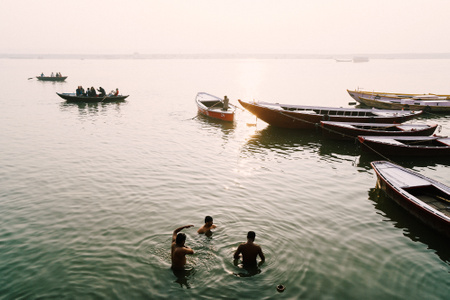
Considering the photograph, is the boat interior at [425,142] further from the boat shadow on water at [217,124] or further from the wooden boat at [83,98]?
the wooden boat at [83,98]

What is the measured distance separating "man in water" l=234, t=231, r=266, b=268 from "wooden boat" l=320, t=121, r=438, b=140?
63.2ft

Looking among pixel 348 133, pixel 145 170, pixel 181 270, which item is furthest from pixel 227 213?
pixel 348 133

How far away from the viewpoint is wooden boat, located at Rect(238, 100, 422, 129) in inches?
1148

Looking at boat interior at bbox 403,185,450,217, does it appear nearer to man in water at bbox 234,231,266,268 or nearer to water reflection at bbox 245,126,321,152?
man in water at bbox 234,231,266,268

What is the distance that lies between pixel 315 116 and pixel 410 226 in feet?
57.5

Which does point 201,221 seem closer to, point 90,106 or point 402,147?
point 402,147

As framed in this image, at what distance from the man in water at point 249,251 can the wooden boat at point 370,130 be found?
1927cm

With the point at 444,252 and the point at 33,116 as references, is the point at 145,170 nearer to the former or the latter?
the point at 444,252

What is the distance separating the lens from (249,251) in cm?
921

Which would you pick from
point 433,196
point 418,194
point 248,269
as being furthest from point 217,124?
point 248,269

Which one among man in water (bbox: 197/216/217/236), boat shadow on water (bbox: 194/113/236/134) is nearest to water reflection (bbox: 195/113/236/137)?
boat shadow on water (bbox: 194/113/236/134)

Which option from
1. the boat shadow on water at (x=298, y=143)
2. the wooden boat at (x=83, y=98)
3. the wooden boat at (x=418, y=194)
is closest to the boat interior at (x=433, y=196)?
the wooden boat at (x=418, y=194)

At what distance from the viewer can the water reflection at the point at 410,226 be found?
11531 mm

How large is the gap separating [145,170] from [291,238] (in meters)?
10.9
